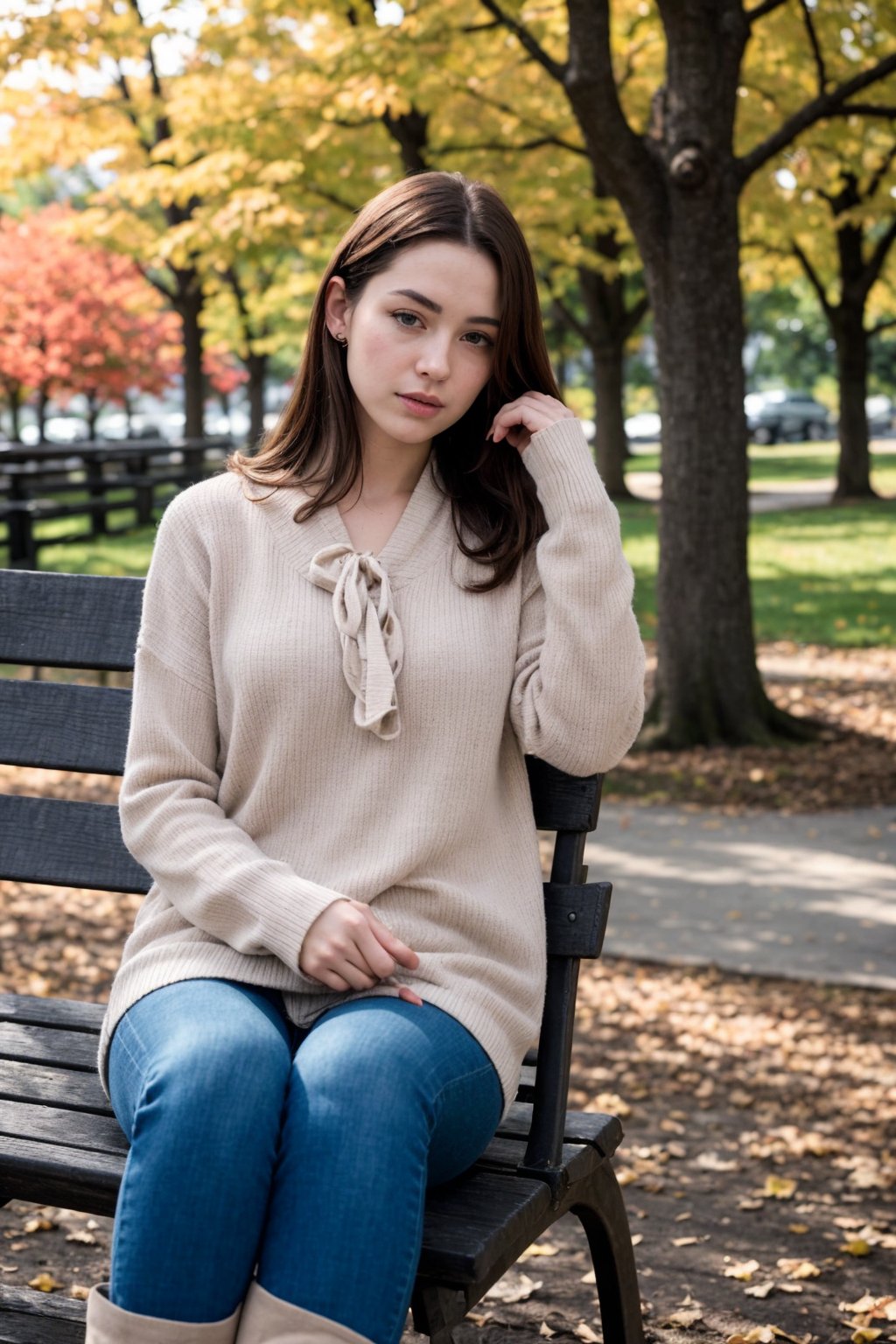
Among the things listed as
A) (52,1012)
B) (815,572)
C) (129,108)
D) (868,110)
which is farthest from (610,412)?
(52,1012)

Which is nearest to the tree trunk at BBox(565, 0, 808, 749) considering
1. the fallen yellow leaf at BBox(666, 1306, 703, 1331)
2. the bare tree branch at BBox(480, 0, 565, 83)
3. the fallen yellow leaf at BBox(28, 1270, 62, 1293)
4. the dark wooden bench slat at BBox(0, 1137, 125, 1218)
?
the bare tree branch at BBox(480, 0, 565, 83)

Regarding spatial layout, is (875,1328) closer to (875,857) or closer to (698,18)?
(875,857)

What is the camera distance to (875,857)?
21.9 ft

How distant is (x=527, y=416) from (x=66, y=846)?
1.18m

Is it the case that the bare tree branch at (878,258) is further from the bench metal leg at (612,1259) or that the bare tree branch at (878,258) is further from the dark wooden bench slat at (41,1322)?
the dark wooden bench slat at (41,1322)

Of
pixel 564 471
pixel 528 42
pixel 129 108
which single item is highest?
pixel 129 108

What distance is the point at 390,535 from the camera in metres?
2.70

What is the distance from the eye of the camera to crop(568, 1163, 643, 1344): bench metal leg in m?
2.68

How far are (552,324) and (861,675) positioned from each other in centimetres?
2393

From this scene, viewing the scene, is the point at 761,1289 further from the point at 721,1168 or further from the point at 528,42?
the point at 528,42

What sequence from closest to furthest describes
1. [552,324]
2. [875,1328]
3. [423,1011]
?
1. [423,1011]
2. [875,1328]
3. [552,324]

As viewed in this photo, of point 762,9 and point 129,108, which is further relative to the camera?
point 129,108


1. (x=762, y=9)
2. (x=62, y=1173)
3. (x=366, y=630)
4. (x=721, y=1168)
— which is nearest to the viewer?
(x=62, y=1173)

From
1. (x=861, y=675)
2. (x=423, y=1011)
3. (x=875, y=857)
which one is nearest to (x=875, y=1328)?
(x=423, y=1011)
